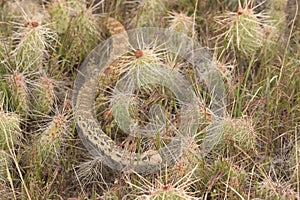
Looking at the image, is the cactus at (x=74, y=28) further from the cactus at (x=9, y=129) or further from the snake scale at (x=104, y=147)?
the cactus at (x=9, y=129)

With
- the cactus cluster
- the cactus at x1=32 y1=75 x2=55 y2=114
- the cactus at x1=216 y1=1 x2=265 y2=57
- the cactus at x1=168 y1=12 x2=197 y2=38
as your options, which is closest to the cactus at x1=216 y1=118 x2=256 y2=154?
the cactus cluster

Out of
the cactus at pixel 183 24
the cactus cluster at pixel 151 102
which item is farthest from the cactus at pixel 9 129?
the cactus at pixel 183 24

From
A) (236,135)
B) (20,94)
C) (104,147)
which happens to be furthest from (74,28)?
(236,135)

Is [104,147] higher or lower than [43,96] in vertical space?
lower

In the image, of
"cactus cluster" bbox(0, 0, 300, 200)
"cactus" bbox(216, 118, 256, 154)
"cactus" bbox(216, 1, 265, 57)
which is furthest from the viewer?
"cactus" bbox(216, 1, 265, 57)

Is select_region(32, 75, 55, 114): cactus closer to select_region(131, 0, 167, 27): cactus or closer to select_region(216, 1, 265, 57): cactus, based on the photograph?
select_region(131, 0, 167, 27): cactus

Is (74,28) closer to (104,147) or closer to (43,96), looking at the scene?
(43,96)

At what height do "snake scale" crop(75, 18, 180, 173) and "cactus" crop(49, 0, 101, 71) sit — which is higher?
"cactus" crop(49, 0, 101, 71)

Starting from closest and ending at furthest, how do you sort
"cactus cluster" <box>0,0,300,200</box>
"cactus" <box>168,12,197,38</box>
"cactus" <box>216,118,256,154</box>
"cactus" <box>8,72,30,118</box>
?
1. "cactus cluster" <box>0,0,300,200</box>
2. "cactus" <box>216,118,256,154</box>
3. "cactus" <box>8,72,30,118</box>
4. "cactus" <box>168,12,197,38</box>
